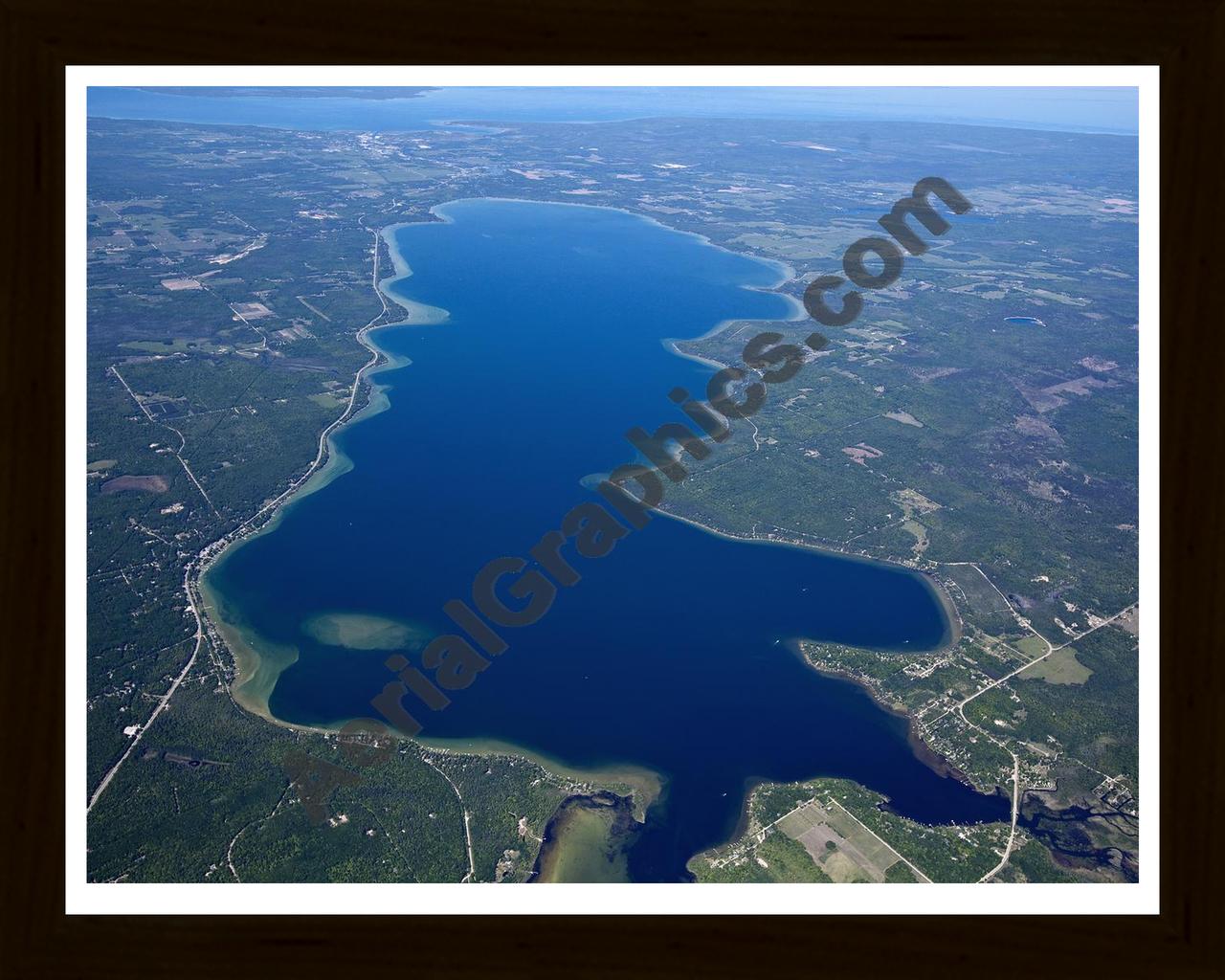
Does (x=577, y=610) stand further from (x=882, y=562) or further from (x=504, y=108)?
(x=504, y=108)

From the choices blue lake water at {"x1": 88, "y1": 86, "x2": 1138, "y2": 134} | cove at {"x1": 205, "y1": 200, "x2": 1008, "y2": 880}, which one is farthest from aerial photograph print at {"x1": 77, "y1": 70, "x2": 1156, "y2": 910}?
blue lake water at {"x1": 88, "y1": 86, "x2": 1138, "y2": 134}

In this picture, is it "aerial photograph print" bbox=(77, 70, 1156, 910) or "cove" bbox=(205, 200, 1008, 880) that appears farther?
"cove" bbox=(205, 200, 1008, 880)

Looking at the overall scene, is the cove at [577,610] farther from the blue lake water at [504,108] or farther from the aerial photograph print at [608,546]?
the blue lake water at [504,108]

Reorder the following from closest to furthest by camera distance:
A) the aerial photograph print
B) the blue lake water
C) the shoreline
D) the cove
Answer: the aerial photograph print, the cove, the shoreline, the blue lake water

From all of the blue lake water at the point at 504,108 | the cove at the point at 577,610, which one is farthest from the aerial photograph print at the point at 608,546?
the blue lake water at the point at 504,108

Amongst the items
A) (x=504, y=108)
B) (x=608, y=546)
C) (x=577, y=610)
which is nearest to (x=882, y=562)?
(x=608, y=546)

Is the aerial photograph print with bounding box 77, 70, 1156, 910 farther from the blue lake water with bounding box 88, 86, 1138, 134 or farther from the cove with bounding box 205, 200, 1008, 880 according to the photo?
the blue lake water with bounding box 88, 86, 1138, 134

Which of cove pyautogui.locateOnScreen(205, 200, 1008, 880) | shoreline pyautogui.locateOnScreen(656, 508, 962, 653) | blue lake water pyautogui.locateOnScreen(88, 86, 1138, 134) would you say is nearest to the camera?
cove pyautogui.locateOnScreen(205, 200, 1008, 880)
